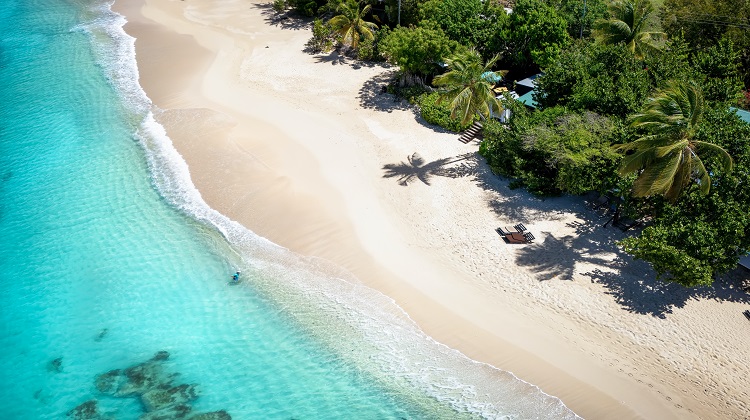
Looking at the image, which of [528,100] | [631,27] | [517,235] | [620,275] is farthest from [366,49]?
[620,275]

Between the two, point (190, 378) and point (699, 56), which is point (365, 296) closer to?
point (190, 378)

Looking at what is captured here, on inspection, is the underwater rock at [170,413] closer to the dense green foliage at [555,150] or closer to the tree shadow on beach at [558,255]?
the tree shadow on beach at [558,255]

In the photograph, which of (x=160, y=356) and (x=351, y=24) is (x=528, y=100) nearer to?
(x=351, y=24)

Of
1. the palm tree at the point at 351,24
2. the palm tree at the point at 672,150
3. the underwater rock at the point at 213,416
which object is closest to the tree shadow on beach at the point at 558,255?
the palm tree at the point at 672,150

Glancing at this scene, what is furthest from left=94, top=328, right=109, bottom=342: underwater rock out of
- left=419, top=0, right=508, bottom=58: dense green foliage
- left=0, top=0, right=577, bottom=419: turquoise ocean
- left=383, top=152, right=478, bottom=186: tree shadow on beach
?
left=419, top=0, right=508, bottom=58: dense green foliage

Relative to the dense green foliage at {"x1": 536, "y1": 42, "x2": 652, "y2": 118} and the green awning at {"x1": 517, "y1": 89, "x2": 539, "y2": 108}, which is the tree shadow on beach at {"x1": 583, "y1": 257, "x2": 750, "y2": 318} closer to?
the dense green foliage at {"x1": 536, "y1": 42, "x2": 652, "y2": 118}
